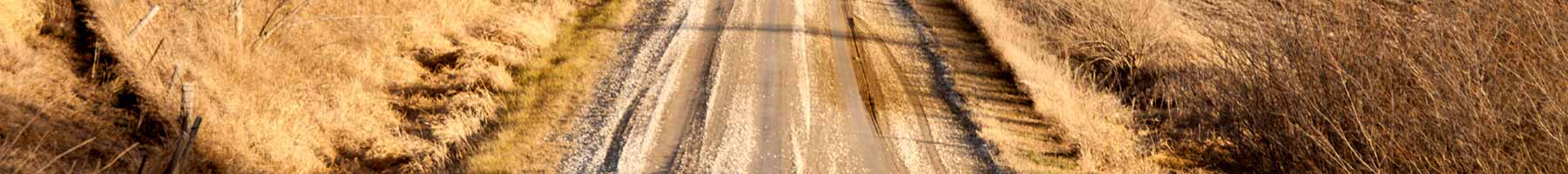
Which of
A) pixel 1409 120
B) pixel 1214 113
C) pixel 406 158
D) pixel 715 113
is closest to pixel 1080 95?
pixel 1214 113

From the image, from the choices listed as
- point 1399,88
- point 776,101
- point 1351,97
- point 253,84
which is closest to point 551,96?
point 776,101

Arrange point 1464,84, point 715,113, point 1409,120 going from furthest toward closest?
point 715,113
point 1409,120
point 1464,84

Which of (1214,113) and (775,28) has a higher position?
(1214,113)

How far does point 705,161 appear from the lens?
38.7 ft

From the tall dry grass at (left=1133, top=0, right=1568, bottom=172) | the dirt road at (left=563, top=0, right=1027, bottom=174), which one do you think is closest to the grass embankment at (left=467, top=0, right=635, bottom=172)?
the dirt road at (left=563, top=0, right=1027, bottom=174)

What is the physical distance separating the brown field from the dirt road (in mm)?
1539

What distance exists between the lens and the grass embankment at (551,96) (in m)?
12.3

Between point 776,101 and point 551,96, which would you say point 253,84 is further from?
point 776,101

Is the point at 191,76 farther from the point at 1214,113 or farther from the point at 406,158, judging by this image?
the point at 1214,113

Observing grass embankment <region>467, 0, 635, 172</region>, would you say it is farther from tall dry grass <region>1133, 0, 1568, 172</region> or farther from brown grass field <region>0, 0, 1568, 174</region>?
tall dry grass <region>1133, 0, 1568, 172</region>

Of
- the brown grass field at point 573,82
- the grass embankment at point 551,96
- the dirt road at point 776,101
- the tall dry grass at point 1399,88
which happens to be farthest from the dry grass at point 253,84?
the tall dry grass at point 1399,88

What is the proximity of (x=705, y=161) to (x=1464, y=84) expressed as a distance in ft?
20.8

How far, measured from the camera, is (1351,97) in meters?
9.64

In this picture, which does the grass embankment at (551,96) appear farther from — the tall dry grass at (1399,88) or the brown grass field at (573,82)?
the tall dry grass at (1399,88)
